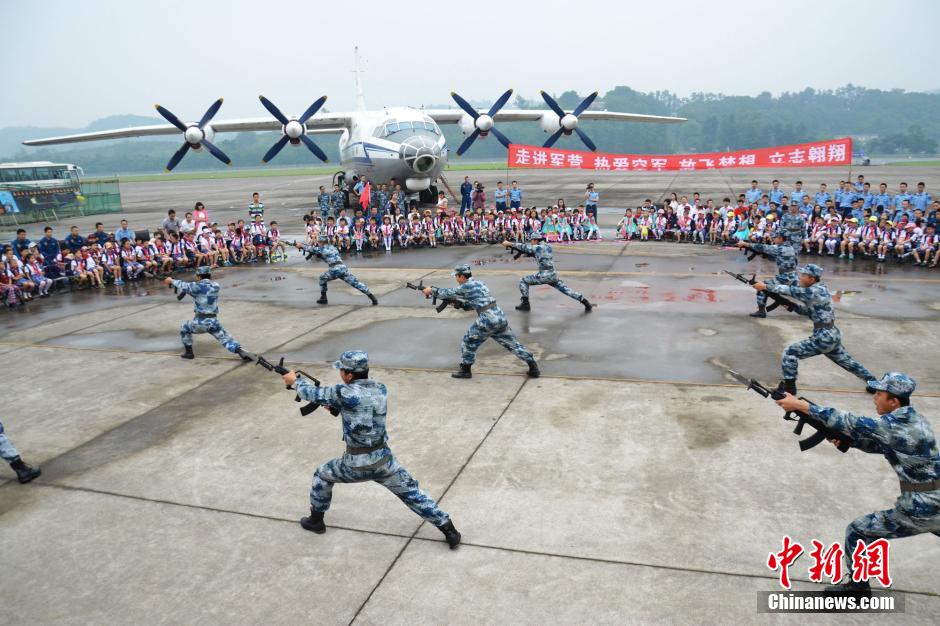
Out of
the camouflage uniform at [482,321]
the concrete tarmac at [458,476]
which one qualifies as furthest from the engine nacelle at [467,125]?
the camouflage uniform at [482,321]

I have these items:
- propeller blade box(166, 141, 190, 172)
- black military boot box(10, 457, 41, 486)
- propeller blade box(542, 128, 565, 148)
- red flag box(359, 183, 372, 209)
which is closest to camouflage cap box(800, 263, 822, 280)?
black military boot box(10, 457, 41, 486)

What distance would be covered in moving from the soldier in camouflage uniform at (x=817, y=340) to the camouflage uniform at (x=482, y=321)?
3.45 meters

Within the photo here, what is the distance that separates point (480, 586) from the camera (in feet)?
16.0

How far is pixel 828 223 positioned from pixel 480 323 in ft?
45.4

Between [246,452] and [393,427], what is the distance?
173cm

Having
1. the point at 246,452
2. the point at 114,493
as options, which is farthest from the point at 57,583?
the point at 246,452

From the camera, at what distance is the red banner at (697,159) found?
24.0m

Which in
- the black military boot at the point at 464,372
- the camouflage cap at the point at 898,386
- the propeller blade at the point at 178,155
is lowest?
the black military boot at the point at 464,372

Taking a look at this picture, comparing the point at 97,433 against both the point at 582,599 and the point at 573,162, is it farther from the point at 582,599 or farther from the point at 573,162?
the point at 573,162

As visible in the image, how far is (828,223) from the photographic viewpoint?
1794cm

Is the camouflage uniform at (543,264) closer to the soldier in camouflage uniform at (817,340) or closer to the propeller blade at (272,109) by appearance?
the soldier in camouflage uniform at (817,340)

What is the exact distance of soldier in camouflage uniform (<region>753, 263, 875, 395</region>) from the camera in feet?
26.3

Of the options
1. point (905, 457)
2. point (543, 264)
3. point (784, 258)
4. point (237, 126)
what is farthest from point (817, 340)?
point (237, 126)

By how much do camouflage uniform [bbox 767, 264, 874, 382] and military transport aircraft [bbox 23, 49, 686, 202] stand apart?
60.7 feet
